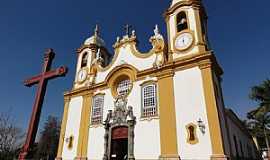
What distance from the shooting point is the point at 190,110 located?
42.0 ft

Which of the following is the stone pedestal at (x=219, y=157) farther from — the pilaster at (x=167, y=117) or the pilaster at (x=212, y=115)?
the pilaster at (x=167, y=117)

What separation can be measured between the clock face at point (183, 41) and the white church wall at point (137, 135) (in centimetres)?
393

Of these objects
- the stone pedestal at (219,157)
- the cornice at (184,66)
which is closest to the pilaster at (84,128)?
the cornice at (184,66)

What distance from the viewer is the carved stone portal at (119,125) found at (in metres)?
14.8

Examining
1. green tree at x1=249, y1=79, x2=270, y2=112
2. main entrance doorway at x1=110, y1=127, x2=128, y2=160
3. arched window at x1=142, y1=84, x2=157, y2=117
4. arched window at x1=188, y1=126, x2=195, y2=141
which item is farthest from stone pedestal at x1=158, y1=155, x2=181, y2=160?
green tree at x1=249, y1=79, x2=270, y2=112

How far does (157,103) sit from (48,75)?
320 inches

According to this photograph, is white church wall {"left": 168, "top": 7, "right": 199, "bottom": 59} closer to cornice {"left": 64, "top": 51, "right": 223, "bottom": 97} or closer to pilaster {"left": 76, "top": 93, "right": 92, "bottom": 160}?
cornice {"left": 64, "top": 51, "right": 223, "bottom": 97}

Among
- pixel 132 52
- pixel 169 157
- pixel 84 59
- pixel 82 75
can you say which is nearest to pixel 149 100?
Result: pixel 169 157

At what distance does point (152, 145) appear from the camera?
13.3m

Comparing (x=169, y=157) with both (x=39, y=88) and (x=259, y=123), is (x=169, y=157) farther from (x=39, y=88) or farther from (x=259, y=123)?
(x=259, y=123)

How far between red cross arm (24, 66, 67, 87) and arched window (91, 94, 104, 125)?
333 inches

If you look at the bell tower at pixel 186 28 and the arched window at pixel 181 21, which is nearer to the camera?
the bell tower at pixel 186 28

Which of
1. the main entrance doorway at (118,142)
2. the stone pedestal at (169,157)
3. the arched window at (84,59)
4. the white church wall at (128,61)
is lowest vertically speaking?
the stone pedestal at (169,157)

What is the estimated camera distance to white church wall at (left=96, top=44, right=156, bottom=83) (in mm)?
16375
